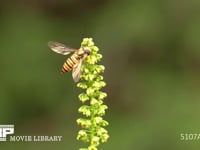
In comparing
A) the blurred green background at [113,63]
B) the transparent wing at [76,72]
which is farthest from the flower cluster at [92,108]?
the blurred green background at [113,63]

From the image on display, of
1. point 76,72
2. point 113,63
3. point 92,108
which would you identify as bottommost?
point 92,108

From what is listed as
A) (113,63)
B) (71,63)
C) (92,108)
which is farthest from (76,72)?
(113,63)

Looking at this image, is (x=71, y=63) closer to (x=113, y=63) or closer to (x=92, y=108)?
(x=92, y=108)

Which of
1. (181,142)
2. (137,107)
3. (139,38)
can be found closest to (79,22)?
(139,38)

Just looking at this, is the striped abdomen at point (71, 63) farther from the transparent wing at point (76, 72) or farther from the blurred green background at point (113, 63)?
the blurred green background at point (113, 63)

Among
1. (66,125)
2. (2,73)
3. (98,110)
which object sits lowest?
(98,110)

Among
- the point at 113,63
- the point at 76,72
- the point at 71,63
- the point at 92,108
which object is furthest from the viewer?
the point at 113,63

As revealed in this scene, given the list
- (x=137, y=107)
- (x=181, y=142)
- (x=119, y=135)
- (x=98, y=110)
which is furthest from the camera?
Result: (x=137, y=107)

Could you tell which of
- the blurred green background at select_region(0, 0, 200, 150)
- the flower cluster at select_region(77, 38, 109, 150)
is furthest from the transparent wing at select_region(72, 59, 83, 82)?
the blurred green background at select_region(0, 0, 200, 150)

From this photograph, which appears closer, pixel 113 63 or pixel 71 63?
pixel 71 63

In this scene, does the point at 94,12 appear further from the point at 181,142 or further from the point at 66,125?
the point at 181,142
